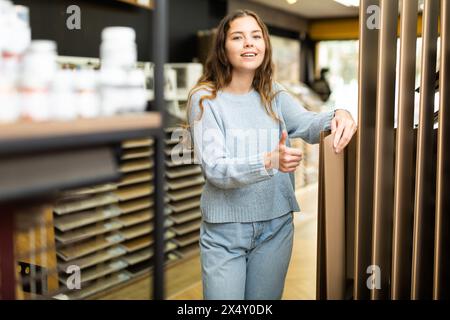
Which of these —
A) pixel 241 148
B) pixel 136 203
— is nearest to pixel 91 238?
pixel 136 203

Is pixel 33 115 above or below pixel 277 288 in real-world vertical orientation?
above

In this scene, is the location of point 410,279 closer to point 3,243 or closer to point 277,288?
point 277,288

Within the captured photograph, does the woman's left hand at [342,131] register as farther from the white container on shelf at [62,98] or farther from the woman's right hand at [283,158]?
the white container on shelf at [62,98]

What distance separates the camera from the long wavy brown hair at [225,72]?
1861 mm

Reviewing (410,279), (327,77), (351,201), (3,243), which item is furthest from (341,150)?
(327,77)

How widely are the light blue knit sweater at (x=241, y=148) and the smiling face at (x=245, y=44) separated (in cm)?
12

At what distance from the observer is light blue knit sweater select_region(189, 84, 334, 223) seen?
171 centimetres

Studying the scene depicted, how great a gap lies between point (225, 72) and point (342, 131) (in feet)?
1.53

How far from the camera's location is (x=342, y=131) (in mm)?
1791

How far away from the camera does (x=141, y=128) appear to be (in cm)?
113

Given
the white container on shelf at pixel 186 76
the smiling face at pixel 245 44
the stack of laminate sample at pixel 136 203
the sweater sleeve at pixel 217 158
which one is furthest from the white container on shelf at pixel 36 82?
the white container on shelf at pixel 186 76

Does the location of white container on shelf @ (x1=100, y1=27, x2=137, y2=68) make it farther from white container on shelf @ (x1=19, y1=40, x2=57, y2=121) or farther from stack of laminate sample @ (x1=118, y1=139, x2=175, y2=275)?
stack of laminate sample @ (x1=118, y1=139, x2=175, y2=275)

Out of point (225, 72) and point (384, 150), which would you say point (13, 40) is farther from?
point (384, 150)
